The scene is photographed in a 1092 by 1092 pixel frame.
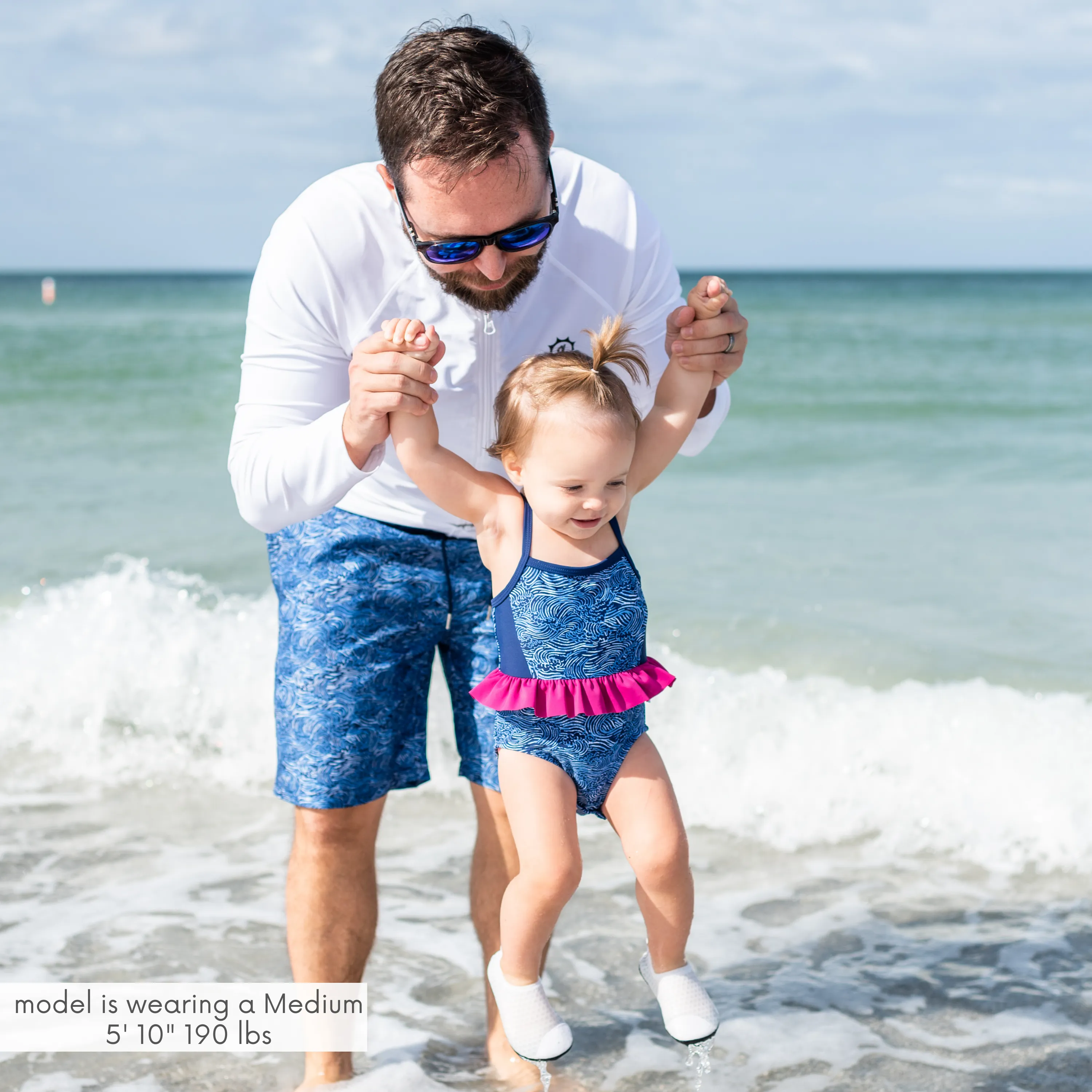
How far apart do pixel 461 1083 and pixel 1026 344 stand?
2582 centimetres

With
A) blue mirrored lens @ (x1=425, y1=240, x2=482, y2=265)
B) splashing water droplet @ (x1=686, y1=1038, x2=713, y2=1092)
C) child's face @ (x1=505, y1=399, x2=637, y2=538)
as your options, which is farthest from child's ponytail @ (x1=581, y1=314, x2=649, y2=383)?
splashing water droplet @ (x1=686, y1=1038, x2=713, y2=1092)

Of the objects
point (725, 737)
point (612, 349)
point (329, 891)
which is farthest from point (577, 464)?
point (725, 737)

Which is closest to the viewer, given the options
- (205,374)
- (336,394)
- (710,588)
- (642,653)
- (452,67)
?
(452,67)

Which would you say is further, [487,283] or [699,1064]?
[699,1064]

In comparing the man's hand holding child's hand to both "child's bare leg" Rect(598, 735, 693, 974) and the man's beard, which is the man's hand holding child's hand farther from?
"child's bare leg" Rect(598, 735, 693, 974)

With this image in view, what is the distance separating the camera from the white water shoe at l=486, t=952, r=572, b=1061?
251cm

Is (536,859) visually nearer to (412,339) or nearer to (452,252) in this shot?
(412,339)

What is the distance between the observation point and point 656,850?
2.53 meters

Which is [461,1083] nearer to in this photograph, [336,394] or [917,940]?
[917,940]

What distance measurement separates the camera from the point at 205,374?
20578 millimetres

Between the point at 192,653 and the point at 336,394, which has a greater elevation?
the point at 336,394

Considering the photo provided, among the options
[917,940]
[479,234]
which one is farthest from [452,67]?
[917,940]

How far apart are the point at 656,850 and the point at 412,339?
1.14 m

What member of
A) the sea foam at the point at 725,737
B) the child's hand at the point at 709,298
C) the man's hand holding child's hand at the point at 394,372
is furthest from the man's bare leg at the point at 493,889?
the sea foam at the point at 725,737
